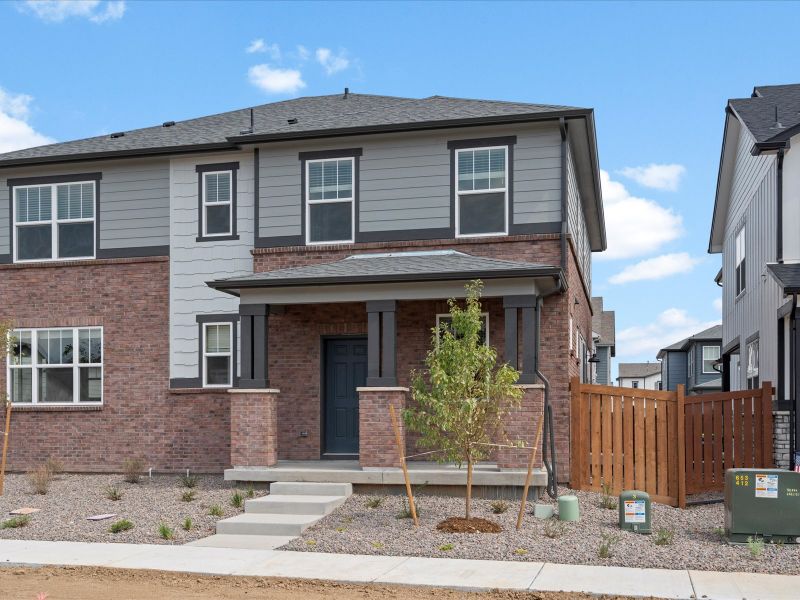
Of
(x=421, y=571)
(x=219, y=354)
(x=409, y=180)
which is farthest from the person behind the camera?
(x=219, y=354)

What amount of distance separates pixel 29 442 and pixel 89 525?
6400 millimetres

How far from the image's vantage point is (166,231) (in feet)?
58.6

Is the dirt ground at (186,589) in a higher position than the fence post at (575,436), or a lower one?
lower

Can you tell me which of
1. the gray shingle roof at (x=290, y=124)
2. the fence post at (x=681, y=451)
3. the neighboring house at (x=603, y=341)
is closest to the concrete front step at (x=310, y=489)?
the fence post at (x=681, y=451)

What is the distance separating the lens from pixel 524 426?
1380 centimetres

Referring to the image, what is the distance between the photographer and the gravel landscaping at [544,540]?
9.98 m

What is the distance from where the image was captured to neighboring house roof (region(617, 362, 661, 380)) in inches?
2914

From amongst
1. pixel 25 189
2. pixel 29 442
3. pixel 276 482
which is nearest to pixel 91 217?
pixel 25 189

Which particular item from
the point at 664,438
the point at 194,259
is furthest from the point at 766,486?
the point at 194,259

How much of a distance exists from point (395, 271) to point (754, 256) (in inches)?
344

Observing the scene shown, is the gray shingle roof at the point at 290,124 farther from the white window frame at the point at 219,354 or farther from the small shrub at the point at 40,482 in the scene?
the small shrub at the point at 40,482

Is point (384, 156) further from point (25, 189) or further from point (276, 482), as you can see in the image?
point (25, 189)

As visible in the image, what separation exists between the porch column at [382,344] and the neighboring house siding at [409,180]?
6.81 ft

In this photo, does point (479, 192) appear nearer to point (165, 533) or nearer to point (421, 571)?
point (165, 533)
